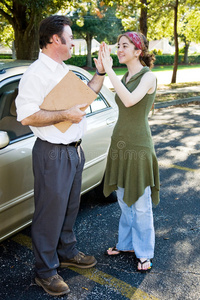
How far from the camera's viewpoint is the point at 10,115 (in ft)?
9.86

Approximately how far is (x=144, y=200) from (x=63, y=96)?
3.51ft

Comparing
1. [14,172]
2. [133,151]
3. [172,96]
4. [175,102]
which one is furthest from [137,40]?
[172,96]

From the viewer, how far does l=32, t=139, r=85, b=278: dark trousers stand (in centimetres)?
239

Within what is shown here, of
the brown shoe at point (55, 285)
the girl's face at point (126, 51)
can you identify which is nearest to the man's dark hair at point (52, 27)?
the girl's face at point (126, 51)

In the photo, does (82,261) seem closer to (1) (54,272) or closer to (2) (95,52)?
(1) (54,272)

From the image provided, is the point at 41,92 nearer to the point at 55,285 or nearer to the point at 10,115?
the point at 10,115

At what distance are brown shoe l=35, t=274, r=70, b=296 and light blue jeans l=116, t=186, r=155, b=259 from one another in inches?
26.2

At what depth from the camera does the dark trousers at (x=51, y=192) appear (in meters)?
2.39

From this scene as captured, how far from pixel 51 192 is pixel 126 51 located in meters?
1.17

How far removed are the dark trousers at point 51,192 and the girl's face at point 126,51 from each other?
0.76 meters

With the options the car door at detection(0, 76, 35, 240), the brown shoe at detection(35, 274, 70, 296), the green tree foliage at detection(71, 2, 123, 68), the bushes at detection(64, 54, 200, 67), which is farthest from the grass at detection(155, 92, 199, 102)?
the green tree foliage at detection(71, 2, 123, 68)

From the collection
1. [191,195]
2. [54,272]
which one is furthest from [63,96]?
[191,195]

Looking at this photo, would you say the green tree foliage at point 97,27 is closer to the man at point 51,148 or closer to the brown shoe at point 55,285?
the man at point 51,148

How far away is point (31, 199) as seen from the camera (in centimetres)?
283
